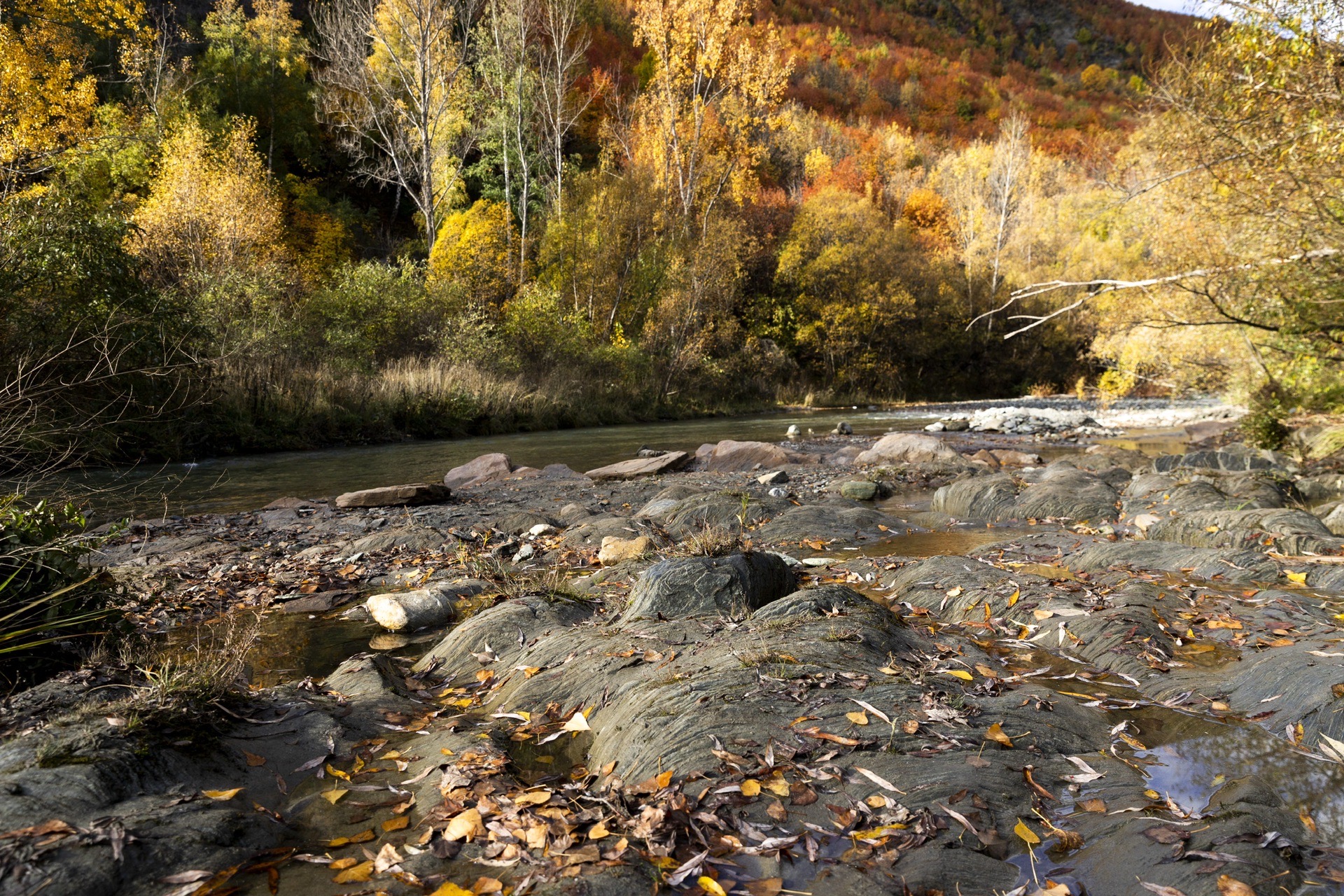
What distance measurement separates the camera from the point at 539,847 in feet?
9.12

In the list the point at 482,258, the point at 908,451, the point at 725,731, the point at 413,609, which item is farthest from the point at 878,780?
the point at 482,258

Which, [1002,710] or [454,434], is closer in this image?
[1002,710]

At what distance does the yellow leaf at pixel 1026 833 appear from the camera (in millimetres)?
2928

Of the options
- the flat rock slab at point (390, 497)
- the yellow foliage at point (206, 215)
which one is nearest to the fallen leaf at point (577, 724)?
the flat rock slab at point (390, 497)

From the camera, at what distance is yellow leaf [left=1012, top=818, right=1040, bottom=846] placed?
9.61 ft

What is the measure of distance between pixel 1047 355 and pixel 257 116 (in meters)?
50.5

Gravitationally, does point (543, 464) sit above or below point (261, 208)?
below

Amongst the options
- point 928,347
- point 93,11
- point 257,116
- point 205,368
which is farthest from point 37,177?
point 928,347

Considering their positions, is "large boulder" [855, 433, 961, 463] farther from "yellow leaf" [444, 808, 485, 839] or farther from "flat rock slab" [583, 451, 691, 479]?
"yellow leaf" [444, 808, 485, 839]

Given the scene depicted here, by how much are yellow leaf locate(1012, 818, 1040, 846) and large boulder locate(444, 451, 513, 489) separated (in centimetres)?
1179

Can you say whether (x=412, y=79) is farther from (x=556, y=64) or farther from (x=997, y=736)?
(x=997, y=736)

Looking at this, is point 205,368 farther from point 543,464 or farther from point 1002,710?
point 1002,710

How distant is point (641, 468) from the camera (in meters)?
15.0

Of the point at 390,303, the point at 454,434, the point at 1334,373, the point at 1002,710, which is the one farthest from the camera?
the point at 390,303
